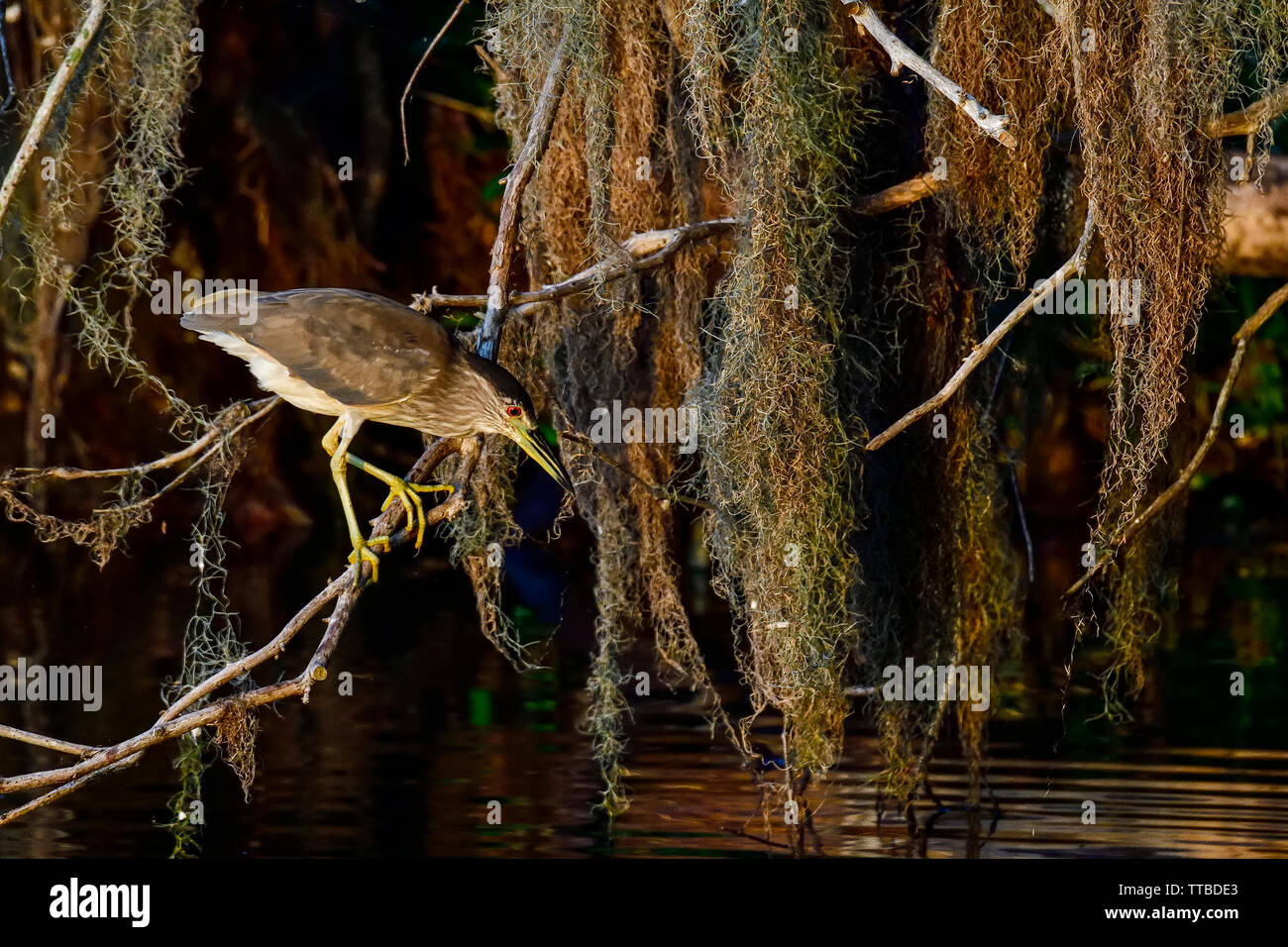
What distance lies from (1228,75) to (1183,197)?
29cm

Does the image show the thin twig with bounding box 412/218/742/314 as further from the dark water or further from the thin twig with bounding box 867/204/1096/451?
the dark water

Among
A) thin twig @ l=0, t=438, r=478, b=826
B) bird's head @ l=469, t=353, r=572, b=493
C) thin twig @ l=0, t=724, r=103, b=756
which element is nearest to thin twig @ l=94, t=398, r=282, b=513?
bird's head @ l=469, t=353, r=572, b=493

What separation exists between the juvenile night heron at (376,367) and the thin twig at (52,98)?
0.62 m

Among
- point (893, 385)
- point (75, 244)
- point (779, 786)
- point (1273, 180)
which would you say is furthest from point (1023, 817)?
point (75, 244)

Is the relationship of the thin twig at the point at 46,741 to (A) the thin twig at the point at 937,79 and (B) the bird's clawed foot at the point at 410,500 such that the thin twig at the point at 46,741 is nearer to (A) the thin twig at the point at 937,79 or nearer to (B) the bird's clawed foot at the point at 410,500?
(B) the bird's clawed foot at the point at 410,500

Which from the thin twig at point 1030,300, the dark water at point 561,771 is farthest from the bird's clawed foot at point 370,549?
the dark water at point 561,771

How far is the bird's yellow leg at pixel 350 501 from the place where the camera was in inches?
153

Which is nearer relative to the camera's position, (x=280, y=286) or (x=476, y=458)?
(x=476, y=458)

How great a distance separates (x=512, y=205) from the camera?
422 centimetres

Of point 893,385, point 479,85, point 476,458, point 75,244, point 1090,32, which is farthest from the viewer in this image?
point 479,85

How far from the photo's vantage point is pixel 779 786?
4762 mm

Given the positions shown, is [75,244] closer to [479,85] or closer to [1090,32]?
[479,85]

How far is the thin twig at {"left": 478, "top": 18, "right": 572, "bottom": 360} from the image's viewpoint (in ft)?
13.8

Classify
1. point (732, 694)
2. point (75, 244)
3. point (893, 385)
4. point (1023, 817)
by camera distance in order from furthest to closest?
point (75, 244)
point (732, 694)
point (1023, 817)
point (893, 385)
